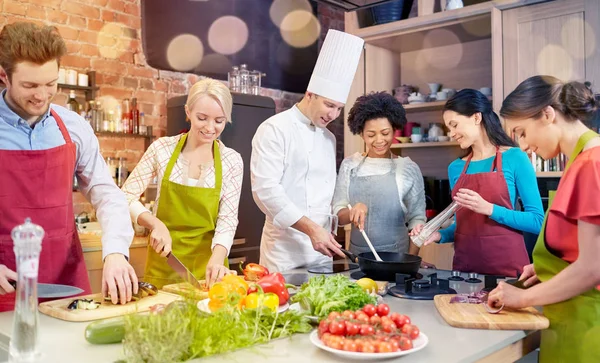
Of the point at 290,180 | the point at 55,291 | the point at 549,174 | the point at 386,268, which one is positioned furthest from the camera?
the point at 549,174

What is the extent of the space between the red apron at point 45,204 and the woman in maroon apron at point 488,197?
1.42 m

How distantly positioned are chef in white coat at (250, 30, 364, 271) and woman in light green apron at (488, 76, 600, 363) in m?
0.99

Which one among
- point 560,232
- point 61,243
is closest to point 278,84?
point 61,243

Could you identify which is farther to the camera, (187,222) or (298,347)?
(187,222)

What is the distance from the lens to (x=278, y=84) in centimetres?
529

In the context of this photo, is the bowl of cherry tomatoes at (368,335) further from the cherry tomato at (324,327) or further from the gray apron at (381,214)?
the gray apron at (381,214)

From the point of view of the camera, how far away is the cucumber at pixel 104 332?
4.06ft

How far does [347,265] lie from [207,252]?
612 millimetres

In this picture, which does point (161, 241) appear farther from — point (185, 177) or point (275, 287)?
point (275, 287)

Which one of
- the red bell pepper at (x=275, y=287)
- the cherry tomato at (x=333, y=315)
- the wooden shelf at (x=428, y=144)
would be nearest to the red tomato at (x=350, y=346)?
the cherry tomato at (x=333, y=315)

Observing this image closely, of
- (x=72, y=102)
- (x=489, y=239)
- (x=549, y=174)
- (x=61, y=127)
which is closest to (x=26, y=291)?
(x=61, y=127)

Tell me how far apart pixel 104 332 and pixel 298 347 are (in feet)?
1.44

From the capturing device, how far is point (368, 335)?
3.95 ft

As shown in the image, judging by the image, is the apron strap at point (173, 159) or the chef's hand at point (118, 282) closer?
the chef's hand at point (118, 282)
